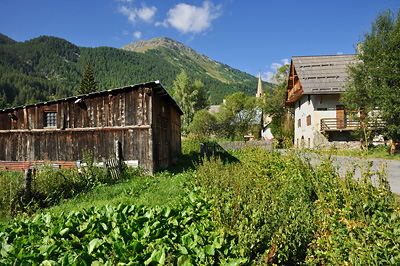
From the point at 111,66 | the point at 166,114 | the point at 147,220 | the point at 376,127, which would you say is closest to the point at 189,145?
the point at 166,114

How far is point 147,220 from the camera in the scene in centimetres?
368

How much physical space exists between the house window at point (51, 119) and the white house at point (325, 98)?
66.1 ft

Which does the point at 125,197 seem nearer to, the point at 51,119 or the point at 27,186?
the point at 27,186

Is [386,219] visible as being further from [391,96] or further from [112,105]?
[391,96]

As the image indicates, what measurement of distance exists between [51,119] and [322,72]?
24.8 m

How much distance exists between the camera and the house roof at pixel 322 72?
22.4m

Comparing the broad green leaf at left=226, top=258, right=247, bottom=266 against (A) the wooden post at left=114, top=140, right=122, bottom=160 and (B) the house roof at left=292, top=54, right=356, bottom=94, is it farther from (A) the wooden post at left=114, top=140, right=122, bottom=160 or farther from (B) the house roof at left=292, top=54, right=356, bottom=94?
(B) the house roof at left=292, top=54, right=356, bottom=94

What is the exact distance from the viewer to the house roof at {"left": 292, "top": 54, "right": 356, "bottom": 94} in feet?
73.6

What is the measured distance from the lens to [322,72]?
24016 mm

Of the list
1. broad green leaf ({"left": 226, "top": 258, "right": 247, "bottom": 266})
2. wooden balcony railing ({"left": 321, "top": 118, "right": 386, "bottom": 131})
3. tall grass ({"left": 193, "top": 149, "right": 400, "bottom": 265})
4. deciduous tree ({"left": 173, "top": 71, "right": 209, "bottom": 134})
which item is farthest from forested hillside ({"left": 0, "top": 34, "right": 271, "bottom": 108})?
broad green leaf ({"left": 226, "top": 258, "right": 247, "bottom": 266})

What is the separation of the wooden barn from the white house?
1646cm

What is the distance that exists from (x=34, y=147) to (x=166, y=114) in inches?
292

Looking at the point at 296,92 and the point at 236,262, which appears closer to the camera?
the point at 236,262

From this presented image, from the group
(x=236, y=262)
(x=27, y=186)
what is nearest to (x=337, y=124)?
(x=236, y=262)
